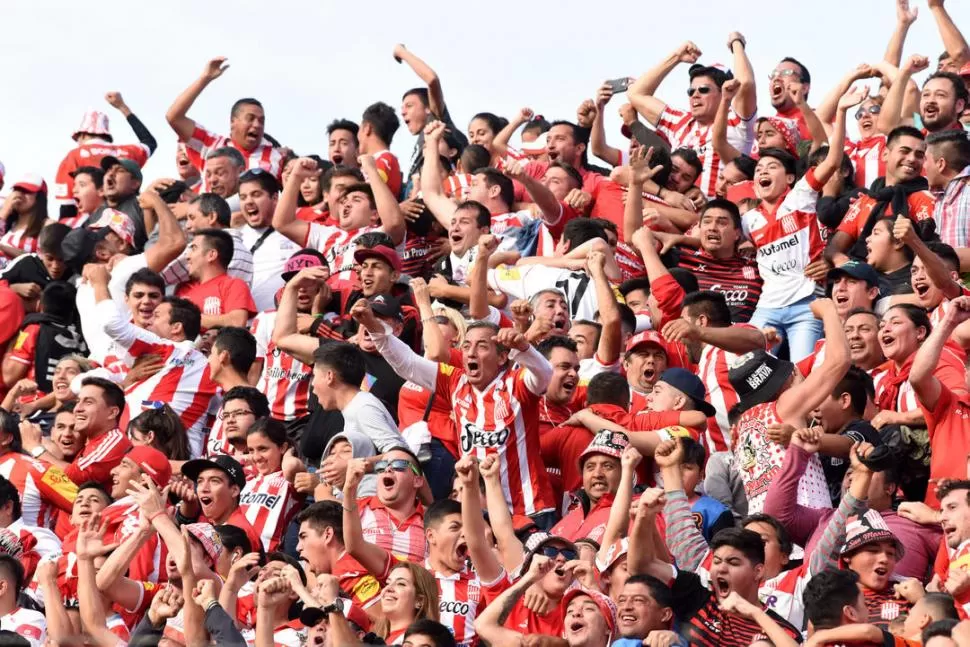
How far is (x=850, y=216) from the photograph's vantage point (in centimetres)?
1465

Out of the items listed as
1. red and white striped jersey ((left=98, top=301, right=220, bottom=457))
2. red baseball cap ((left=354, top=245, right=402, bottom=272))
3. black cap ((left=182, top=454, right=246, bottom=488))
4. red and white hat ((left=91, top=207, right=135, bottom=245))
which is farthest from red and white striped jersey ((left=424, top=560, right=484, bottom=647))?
red and white hat ((left=91, top=207, right=135, bottom=245))

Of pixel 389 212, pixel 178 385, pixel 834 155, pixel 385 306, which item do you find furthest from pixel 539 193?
pixel 178 385

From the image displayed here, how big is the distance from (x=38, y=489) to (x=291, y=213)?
382 cm

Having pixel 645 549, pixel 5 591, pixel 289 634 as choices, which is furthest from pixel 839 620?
pixel 5 591

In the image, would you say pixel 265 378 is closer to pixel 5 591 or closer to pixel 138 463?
pixel 138 463

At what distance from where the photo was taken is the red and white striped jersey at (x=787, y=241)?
565 inches

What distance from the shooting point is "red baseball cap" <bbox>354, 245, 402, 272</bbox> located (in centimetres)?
1408

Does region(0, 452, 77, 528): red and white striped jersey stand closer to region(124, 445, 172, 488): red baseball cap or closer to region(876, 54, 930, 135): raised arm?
region(124, 445, 172, 488): red baseball cap

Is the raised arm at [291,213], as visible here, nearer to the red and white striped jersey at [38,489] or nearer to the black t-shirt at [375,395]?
the black t-shirt at [375,395]

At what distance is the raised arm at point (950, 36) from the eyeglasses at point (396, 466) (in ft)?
23.5

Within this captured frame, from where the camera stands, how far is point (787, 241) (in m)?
14.6

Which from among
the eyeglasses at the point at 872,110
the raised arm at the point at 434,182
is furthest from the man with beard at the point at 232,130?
the eyeglasses at the point at 872,110

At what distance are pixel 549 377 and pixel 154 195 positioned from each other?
590 centimetres

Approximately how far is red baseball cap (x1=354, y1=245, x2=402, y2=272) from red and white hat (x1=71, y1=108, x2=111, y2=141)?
6.12 meters
